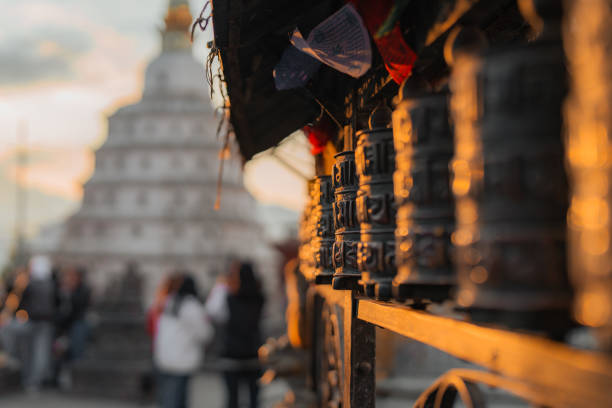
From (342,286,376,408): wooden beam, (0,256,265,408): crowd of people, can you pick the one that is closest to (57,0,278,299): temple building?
(0,256,265,408): crowd of people

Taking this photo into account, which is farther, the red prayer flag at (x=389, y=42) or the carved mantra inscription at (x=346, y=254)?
the carved mantra inscription at (x=346, y=254)

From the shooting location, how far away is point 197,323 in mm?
6996


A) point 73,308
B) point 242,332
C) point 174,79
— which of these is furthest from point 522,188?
point 174,79

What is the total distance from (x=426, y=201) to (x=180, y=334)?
6152 millimetres

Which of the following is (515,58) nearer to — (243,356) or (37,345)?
(243,356)

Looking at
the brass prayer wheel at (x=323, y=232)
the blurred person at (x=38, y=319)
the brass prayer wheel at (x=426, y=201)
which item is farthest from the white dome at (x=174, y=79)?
the brass prayer wheel at (x=426, y=201)

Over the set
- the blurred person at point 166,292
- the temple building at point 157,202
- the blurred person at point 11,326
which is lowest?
the blurred person at point 11,326

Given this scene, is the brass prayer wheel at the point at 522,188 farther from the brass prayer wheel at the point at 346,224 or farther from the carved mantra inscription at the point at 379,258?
the brass prayer wheel at the point at 346,224

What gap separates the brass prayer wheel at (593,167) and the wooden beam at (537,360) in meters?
0.04

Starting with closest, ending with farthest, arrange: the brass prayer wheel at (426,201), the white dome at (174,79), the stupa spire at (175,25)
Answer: the brass prayer wheel at (426,201) < the white dome at (174,79) < the stupa spire at (175,25)

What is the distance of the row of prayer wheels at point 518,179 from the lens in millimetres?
751

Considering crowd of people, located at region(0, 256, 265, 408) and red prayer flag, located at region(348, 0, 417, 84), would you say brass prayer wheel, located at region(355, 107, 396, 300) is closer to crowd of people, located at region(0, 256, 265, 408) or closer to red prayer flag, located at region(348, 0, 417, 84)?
red prayer flag, located at region(348, 0, 417, 84)

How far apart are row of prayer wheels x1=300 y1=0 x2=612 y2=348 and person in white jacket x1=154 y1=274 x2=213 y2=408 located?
5968 millimetres

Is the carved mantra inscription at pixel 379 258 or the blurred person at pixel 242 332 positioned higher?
the carved mantra inscription at pixel 379 258
